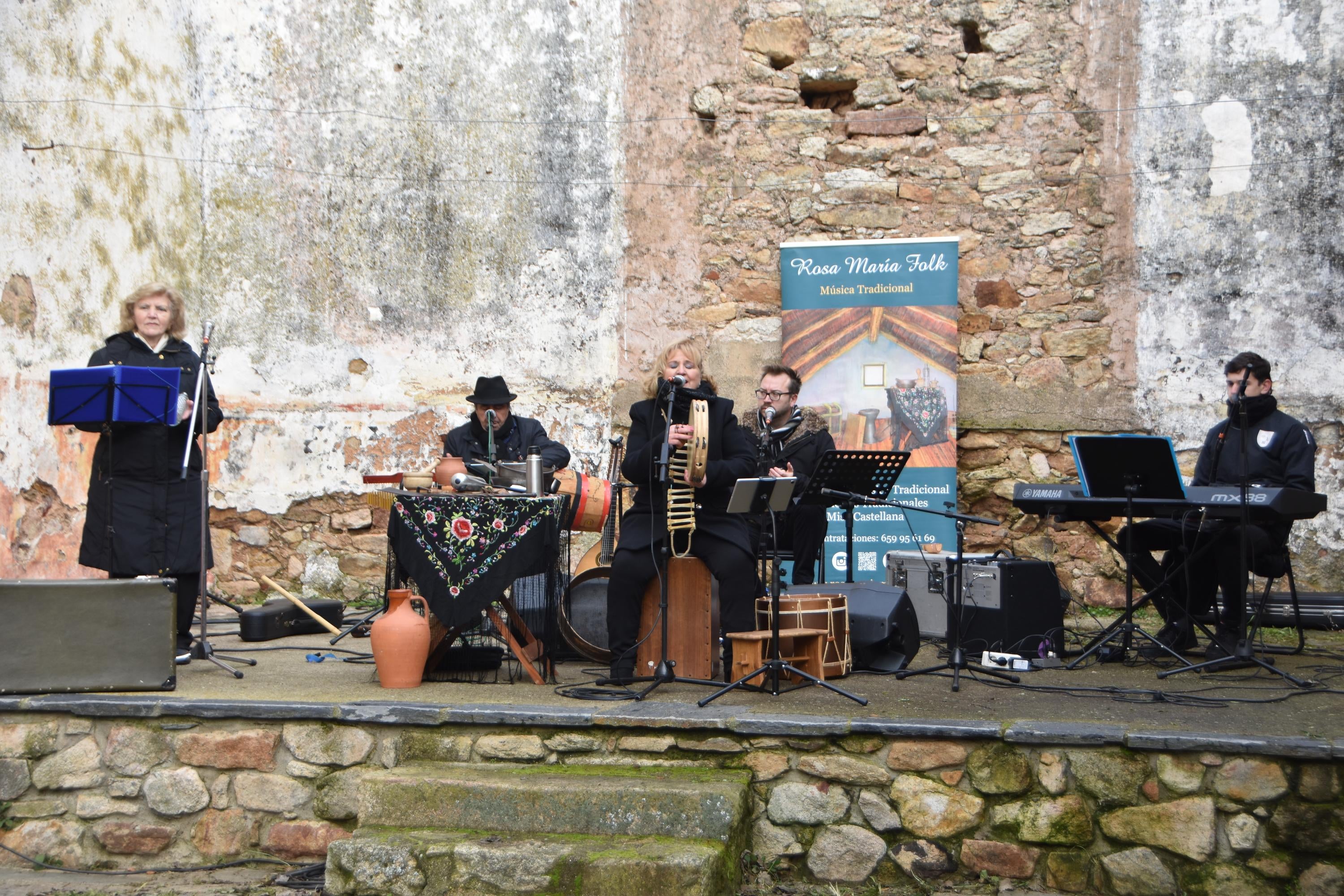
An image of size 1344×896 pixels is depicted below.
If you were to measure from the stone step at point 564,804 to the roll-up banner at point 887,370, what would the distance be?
4.27 m

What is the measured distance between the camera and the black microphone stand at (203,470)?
5.43 m

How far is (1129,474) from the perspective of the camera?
5402 millimetres

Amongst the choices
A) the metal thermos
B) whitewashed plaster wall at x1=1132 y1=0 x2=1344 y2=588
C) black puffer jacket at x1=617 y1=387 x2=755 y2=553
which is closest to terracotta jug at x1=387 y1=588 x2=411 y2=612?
the metal thermos

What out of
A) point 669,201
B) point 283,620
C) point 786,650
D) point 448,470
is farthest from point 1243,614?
point 283,620

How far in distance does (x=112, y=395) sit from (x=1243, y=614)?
17.8 ft

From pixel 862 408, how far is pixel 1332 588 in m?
3.42

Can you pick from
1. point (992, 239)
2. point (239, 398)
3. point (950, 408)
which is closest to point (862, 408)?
point (950, 408)

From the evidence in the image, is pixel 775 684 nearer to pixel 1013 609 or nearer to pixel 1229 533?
pixel 1013 609

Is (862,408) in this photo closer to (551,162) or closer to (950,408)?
(950,408)

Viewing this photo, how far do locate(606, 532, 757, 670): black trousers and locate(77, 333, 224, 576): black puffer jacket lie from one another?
6.96ft

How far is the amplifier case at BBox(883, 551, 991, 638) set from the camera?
6.23m

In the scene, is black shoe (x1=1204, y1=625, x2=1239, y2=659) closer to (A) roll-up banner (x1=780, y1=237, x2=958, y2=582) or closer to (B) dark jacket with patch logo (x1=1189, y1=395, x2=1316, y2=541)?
(B) dark jacket with patch logo (x1=1189, y1=395, x2=1316, y2=541)

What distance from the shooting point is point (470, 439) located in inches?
264

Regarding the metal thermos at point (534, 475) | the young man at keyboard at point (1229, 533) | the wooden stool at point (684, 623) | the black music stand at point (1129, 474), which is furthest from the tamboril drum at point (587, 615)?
the young man at keyboard at point (1229, 533)
